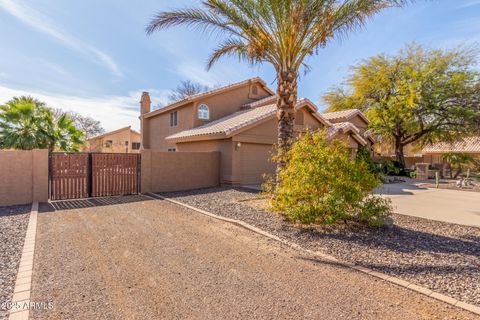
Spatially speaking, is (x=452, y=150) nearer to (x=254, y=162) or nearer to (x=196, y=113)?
(x=254, y=162)

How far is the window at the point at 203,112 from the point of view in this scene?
63.2 feet

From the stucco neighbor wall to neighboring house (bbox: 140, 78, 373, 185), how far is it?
779 centimetres

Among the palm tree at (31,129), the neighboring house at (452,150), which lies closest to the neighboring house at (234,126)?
the palm tree at (31,129)

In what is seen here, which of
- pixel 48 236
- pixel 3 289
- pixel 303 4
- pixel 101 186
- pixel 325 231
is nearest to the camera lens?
pixel 3 289

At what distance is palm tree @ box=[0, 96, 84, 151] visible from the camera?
536 inches

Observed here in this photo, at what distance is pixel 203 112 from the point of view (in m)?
19.4

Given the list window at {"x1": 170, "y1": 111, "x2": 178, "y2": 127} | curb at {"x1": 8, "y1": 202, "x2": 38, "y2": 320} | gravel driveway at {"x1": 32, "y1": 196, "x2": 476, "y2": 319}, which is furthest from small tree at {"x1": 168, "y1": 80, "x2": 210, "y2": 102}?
curb at {"x1": 8, "y1": 202, "x2": 38, "y2": 320}

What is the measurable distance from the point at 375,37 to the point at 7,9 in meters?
14.4

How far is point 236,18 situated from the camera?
9305mm

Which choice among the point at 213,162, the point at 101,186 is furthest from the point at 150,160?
the point at 213,162

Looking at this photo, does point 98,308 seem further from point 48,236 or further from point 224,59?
point 224,59

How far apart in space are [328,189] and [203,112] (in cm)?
1411

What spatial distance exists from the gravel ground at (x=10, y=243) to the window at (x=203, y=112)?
1197 cm

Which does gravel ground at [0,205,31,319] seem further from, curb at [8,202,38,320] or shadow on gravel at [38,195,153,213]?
shadow on gravel at [38,195,153,213]
